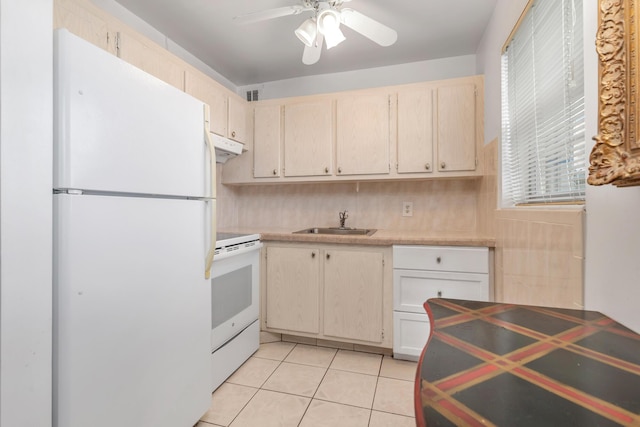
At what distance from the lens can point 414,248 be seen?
81.0 inches

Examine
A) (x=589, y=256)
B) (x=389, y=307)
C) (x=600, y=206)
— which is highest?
(x=600, y=206)

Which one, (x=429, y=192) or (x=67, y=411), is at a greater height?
(x=429, y=192)

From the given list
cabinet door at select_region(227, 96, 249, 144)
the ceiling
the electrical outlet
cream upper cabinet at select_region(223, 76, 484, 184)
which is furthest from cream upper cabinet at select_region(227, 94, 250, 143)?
the electrical outlet

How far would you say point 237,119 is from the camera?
2.57 m

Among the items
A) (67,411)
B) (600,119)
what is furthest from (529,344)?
(67,411)

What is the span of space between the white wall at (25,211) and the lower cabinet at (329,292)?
5.11ft

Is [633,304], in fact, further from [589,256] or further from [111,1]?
[111,1]

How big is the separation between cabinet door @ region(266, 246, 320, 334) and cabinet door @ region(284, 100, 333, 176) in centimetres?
72

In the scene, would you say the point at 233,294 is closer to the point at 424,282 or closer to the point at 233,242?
the point at 233,242

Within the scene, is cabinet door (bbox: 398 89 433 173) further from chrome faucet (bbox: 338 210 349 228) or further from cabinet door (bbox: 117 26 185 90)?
cabinet door (bbox: 117 26 185 90)

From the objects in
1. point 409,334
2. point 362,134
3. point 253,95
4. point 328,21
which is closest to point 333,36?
point 328,21

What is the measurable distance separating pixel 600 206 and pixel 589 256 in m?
0.17

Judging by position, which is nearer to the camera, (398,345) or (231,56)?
(398,345)

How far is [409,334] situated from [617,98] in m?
1.75
